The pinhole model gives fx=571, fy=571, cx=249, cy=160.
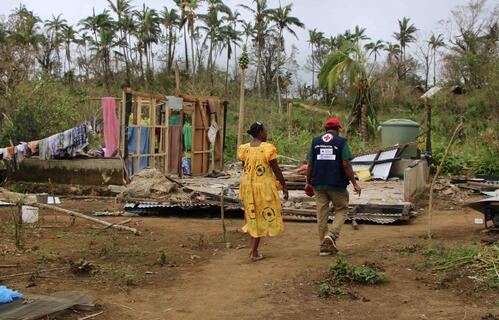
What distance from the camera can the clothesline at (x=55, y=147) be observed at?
13.5 metres

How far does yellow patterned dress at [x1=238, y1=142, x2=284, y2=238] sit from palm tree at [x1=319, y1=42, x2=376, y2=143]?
13.4 m

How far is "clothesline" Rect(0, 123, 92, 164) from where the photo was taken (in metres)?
13.5

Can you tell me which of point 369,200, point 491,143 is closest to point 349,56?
point 491,143

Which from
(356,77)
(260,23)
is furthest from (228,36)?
(356,77)

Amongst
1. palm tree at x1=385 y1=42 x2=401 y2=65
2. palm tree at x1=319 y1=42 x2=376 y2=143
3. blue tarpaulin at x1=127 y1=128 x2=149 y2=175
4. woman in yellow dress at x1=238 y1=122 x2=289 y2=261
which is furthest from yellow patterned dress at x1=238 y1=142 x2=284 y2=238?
palm tree at x1=385 y1=42 x2=401 y2=65

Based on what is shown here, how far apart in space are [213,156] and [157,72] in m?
32.7

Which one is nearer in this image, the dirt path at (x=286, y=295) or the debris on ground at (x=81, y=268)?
the dirt path at (x=286, y=295)

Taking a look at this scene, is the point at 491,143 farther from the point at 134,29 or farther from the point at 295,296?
the point at 134,29

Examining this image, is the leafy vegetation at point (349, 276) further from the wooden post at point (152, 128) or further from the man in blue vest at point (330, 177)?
the wooden post at point (152, 128)

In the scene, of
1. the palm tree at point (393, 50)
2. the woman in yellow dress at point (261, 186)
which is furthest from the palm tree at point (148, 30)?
the woman in yellow dress at point (261, 186)

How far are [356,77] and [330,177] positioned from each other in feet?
44.0

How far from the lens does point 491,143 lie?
52.8 ft

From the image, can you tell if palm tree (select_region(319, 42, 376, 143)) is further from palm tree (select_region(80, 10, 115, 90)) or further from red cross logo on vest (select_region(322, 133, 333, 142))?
palm tree (select_region(80, 10, 115, 90))

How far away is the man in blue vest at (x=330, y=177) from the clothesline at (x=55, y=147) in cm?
844
